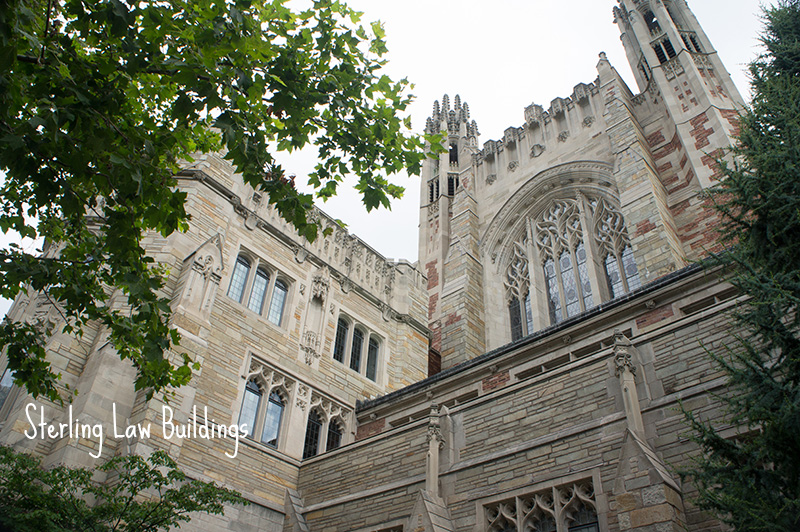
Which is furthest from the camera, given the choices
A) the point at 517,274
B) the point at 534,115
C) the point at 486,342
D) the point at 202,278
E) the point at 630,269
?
the point at 534,115

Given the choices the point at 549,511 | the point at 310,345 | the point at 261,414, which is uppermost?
the point at 310,345

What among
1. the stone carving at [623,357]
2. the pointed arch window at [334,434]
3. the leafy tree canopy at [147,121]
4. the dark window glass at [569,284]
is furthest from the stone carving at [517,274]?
the leafy tree canopy at [147,121]

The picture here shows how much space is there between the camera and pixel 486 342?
21.3 meters

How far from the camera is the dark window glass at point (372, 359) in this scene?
17500 mm

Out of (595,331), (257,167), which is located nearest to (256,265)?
(595,331)

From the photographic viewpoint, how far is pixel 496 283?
23031 mm

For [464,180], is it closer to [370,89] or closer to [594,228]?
[594,228]

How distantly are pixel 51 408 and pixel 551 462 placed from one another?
28.3ft

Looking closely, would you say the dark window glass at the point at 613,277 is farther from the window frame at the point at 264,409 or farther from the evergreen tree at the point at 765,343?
the window frame at the point at 264,409

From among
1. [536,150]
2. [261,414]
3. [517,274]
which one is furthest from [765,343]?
[536,150]

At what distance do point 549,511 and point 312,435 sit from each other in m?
7.58

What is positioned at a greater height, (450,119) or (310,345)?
(450,119)

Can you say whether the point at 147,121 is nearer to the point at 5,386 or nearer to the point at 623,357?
the point at 623,357

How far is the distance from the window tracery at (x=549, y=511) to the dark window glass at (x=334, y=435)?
6.74 m
